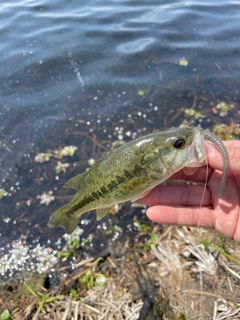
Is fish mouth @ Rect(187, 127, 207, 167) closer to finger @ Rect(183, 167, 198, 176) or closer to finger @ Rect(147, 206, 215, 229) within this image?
finger @ Rect(183, 167, 198, 176)

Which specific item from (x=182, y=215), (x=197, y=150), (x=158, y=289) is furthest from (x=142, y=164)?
(x=158, y=289)

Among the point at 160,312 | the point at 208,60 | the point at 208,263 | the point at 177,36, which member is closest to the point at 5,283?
the point at 160,312

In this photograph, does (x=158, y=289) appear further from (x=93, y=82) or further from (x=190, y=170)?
(x=93, y=82)

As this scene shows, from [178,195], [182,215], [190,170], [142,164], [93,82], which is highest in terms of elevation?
[142,164]

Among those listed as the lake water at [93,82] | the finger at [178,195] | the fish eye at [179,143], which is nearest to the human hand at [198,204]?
the finger at [178,195]

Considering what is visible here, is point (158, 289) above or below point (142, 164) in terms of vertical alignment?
below

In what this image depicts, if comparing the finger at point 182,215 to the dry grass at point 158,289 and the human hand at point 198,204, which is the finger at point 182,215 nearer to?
the human hand at point 198,204

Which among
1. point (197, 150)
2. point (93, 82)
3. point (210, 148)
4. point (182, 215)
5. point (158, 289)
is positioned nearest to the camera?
point (197, 150)
